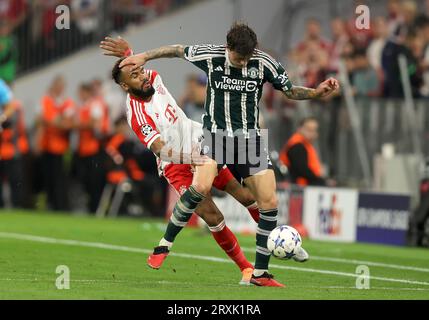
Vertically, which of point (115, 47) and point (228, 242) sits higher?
point (115, 47)

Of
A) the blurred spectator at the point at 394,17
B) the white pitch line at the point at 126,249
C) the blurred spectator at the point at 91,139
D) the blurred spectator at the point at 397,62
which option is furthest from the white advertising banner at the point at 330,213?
the blurred spectator at the point at 91,139

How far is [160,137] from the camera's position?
1168 cm

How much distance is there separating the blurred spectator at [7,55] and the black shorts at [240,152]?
558 inches

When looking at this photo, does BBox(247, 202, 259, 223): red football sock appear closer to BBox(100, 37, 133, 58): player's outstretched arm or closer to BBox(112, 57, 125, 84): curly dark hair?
BBox(112, 57, 125, 84): curly dark hair

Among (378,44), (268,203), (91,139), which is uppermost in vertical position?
(378,44)

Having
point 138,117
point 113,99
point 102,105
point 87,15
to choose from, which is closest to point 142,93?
point 138,117

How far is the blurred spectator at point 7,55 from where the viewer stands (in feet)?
82.6

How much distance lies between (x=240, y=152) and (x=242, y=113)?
38 cm

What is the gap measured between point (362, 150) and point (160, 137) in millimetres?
9767

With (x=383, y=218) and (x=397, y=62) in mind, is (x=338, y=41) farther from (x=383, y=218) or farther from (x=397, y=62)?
(x=383, y=218)

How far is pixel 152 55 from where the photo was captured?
37.4 ft

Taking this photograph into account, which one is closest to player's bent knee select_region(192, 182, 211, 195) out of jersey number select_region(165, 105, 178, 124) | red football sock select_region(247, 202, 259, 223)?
red football sock select_region(247, 202, 259, 223)

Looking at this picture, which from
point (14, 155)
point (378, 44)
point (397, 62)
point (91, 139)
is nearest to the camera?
point (397, 62)
